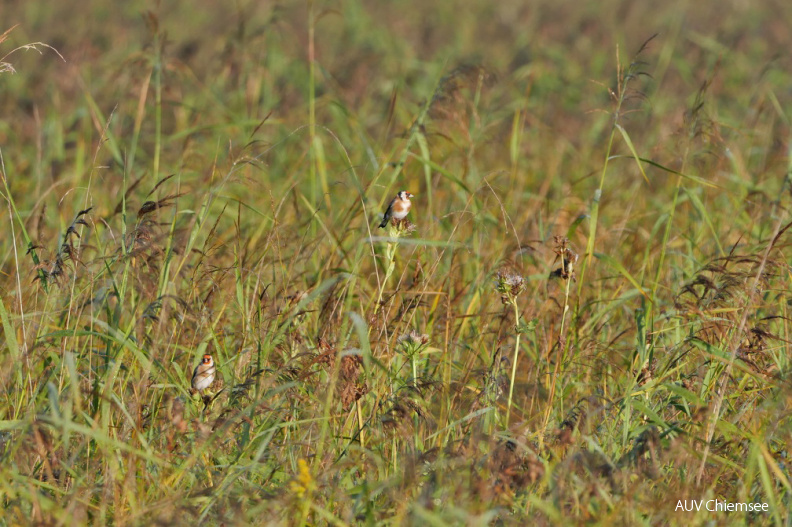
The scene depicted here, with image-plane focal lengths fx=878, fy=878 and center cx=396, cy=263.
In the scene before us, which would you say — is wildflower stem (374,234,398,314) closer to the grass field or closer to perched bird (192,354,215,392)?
the grass field

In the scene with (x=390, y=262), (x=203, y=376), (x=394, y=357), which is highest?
(x=390, y=262)

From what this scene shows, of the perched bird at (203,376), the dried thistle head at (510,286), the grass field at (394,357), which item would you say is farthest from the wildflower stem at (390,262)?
the perched bird at (203,376)

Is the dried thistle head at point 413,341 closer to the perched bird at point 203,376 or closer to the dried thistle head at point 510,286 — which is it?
the dried thistle head at point 510,286

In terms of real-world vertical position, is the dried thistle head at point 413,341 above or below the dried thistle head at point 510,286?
below

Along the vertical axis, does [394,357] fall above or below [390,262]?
below

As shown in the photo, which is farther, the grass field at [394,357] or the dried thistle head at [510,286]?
the dried thistle head at [510,286]

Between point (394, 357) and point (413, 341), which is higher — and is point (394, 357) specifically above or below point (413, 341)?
below

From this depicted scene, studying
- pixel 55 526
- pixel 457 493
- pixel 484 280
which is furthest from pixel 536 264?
pixel 55 526

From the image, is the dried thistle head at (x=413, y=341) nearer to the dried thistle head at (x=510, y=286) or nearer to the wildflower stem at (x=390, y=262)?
the wildflower stem at (x=390, y=262)

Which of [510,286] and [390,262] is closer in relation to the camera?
[510,286]

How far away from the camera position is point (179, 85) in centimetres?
743

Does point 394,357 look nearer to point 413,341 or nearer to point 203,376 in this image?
point 413,341

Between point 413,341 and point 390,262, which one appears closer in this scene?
point 413,341

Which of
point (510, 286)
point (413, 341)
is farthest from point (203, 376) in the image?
point (510, 286)
